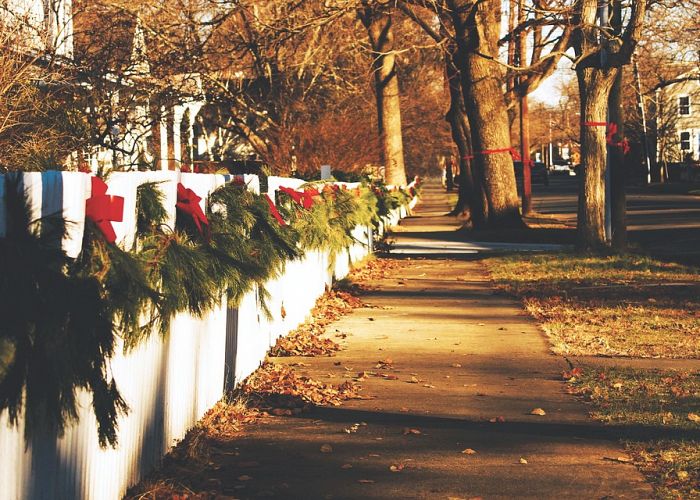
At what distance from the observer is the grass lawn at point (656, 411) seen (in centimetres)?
618

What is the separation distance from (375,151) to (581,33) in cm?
1095

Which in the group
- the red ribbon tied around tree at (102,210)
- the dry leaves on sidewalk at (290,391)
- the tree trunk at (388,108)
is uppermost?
the tree trunk at (388,108)

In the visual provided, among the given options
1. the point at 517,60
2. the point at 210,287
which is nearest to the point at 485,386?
the point at 210,287

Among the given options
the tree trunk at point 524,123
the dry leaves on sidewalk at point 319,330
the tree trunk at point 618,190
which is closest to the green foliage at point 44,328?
the dry leaves on sidewalk at point 319,330

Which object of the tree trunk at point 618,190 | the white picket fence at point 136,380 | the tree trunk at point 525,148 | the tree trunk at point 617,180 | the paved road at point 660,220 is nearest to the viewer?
the white picket fence at point 136,380

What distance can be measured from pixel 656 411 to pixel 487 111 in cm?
1909

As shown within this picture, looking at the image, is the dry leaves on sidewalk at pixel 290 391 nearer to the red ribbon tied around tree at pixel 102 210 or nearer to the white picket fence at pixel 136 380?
the white picket fence at pixel 136 380

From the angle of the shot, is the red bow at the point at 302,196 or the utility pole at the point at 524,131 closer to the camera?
the red bow at the point at 302,196

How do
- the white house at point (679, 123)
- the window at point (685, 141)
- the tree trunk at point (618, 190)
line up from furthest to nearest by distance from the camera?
the window at point (685, 141), the white house at point (679, 123), the tree trunk at point (618, 190)

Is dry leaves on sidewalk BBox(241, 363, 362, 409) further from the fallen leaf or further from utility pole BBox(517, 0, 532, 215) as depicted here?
utility pole BBox(517, 0, 532, 215)

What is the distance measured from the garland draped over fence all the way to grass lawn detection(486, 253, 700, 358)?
5062 millimetres

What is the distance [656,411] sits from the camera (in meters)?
7.87

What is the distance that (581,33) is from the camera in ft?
67.3

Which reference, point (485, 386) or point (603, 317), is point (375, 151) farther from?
point (485, 386)
